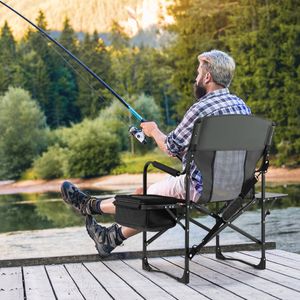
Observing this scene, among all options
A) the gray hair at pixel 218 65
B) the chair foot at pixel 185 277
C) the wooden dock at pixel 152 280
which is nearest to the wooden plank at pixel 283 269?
the wooden dock at pixel 152 280

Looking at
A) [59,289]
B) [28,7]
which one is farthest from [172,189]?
[28,7]

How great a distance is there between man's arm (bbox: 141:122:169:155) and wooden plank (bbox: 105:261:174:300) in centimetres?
47

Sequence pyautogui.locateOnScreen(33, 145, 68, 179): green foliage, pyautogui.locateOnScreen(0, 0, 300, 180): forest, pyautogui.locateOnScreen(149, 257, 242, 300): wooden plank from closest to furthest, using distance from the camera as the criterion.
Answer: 1. pyautogui.locateOnScreen(149, 257, 242, 300): wooden plank
2. pyautogui.locateOnScreen(0, 0, 300, 180): forest
3. pyautogui.locateOnScreen(33, 145, 68, 179): green foliage

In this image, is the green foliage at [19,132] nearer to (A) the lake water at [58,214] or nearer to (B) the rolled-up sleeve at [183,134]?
(A) the lake water at [58,214]

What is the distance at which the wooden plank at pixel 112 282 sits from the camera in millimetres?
2463

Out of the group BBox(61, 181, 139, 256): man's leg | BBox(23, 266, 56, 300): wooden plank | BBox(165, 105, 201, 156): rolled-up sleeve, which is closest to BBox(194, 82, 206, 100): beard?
BBox(165, 105, 201, 156): rolled-up sleeve

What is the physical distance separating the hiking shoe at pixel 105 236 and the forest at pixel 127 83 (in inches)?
591

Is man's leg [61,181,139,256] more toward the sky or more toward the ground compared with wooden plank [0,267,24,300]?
more toward the sky

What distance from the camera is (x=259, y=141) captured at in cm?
284

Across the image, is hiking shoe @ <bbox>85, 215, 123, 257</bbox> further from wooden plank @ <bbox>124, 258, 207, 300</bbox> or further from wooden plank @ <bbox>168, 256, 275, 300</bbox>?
wooden plank @ <bbox>168, 256, 275, 300</bbox>

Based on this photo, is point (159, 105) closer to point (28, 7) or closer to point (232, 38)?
point (232, 38)

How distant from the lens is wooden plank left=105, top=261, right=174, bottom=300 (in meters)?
2.48

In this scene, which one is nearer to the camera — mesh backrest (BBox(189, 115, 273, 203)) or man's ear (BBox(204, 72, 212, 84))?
mesh backrest (BBox(189, 115, 273, 203))

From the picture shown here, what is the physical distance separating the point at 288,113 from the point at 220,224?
51.7ft
